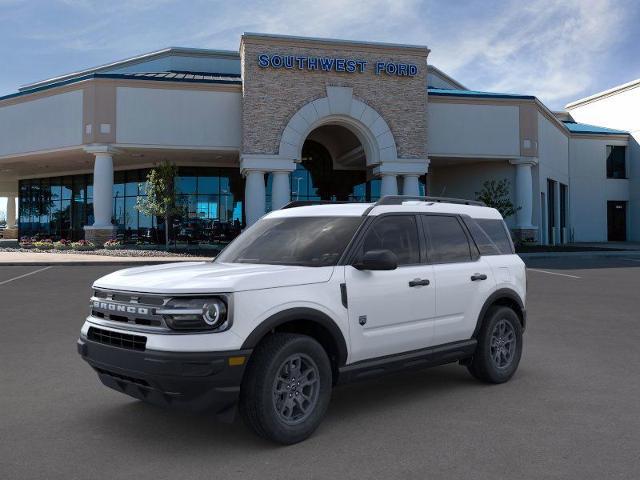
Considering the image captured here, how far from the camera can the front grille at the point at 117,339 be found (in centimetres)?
425

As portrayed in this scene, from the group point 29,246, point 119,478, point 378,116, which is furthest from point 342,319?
point 29,246

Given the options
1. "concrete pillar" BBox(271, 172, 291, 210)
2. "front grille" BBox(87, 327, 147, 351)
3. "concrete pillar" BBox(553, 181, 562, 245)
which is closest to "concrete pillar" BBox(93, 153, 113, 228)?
"concrete pillar" BBox(271, 172, 291, 210)

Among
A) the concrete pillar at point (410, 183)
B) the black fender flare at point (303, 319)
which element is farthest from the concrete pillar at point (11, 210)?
the black fender flare at point (303, 319)

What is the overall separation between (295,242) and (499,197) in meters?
30.5

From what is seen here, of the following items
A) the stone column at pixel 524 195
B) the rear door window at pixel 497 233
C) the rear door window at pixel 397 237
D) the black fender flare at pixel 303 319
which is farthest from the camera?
the stone column at pixel 524 195

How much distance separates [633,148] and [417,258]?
154 ft

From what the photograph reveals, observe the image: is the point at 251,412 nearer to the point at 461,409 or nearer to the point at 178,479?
the point at 178,479

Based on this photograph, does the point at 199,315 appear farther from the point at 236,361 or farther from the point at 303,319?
the point at 303,319

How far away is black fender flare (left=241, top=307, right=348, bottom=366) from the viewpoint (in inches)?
166

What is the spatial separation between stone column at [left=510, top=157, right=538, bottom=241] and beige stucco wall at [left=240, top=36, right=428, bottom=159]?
6698 millimetres

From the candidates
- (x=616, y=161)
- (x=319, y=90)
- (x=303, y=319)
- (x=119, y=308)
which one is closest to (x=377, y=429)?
(x=303, y=319)

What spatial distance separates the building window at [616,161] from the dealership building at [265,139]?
4677 mm

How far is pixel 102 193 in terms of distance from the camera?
30547 mm

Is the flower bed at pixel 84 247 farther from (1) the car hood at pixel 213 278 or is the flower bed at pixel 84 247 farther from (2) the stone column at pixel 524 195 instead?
(1) the car hood at pixel 213 278
